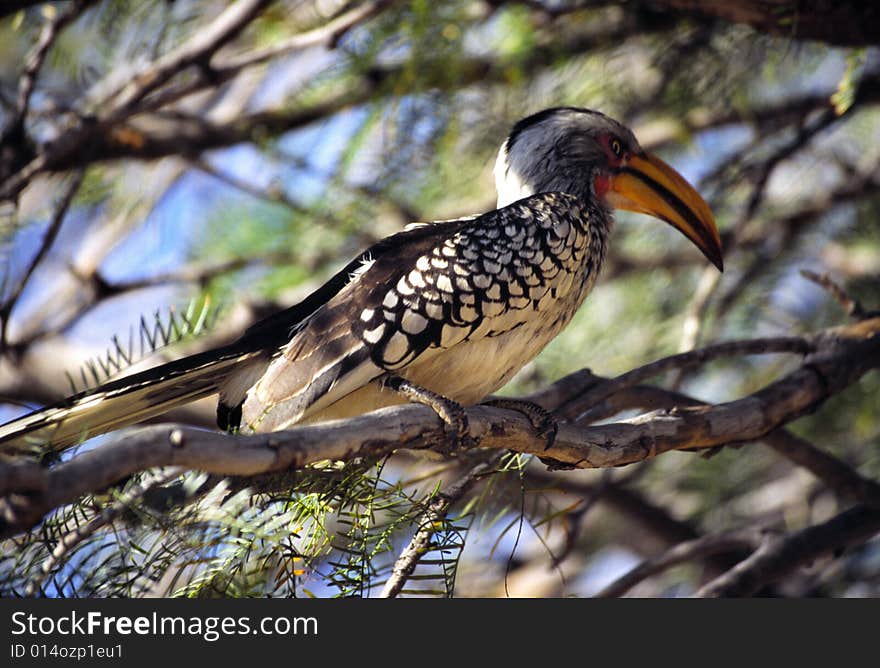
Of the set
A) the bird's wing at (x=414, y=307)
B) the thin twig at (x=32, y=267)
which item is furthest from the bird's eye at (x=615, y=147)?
the thin twig at (x=32, y=267)

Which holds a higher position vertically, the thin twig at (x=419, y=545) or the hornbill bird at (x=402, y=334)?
the hornbill bird at (x=402, y=334)

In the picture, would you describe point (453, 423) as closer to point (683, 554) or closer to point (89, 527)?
point (89, 527)

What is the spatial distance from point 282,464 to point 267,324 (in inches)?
52.5

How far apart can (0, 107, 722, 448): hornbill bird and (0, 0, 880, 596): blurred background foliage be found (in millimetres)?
555

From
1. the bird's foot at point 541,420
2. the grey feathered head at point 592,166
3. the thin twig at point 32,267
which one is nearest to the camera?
the bird's foot at point 541,420

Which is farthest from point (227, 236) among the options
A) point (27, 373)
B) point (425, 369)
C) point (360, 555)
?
point (360, 555)

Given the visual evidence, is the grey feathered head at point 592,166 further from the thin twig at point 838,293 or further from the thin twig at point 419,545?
the thin twig at point 419,545

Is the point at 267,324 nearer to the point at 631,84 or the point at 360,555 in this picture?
the point at 360,555

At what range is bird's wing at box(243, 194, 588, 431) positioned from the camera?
2.79 m

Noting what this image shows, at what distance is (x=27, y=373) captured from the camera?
477 cm

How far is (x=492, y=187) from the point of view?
18.1 feet

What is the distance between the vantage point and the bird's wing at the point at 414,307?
2.79m

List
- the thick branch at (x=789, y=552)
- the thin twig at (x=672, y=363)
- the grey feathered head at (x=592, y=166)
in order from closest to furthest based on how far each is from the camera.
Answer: the thin twig at (x=672, y=363)
the thick branch at (x=789, y=552)
the grey feathered head at (x=592, y=166)

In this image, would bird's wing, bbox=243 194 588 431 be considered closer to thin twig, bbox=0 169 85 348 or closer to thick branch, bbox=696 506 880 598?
thin twig, bbox=0 169 85 348
